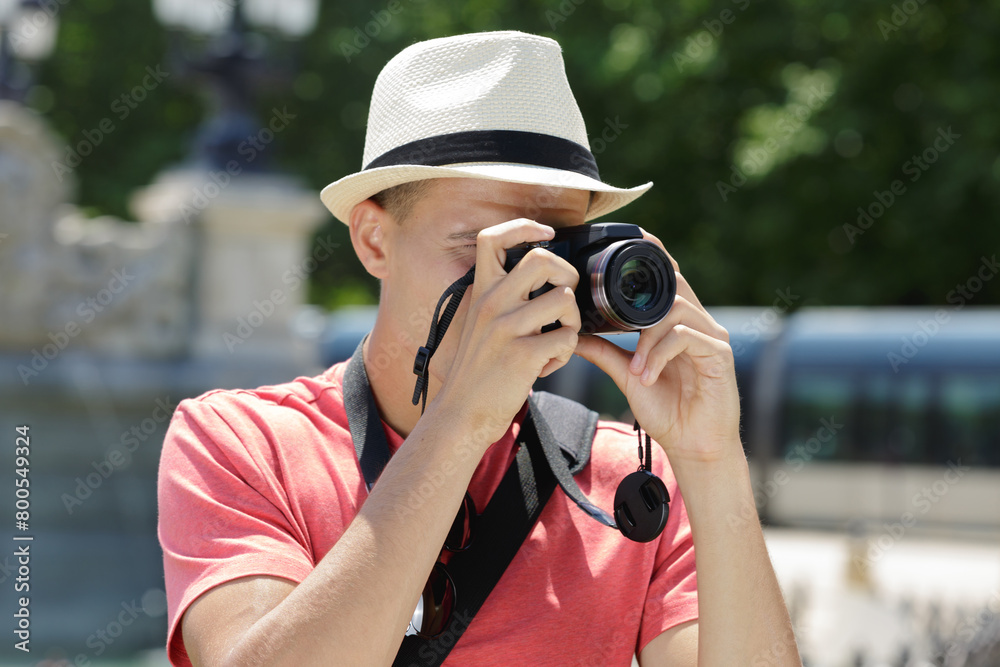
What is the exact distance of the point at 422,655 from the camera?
1750mm

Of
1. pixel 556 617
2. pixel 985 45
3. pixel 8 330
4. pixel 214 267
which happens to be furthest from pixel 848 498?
pixel 556 617

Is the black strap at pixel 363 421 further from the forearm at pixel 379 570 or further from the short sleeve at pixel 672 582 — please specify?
the short sleeve at pixel 672 582

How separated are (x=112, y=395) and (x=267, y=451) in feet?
27.5

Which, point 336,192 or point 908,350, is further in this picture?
point 908,350

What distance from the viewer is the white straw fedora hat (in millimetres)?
1908

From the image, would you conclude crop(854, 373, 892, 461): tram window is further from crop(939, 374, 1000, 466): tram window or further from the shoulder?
the shoulder

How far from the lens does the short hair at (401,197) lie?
6.45 ft

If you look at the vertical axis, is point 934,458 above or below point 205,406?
below

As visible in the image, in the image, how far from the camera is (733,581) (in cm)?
182

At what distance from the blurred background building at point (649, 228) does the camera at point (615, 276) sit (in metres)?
2.25

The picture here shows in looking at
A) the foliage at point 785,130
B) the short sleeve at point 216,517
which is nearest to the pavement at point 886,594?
the short sleeve at point 216,517

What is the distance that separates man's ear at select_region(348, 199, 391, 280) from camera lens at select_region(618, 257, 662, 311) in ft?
1.56

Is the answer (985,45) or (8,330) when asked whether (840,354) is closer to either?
(985,45)

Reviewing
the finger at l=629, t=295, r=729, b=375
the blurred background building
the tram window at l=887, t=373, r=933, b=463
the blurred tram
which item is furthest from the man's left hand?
the tram window at l=887, t=373, r=933, b=463
